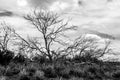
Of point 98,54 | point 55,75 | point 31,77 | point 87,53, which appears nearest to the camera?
point 31,77

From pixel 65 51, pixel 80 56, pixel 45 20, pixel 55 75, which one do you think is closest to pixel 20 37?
pixel 45 20

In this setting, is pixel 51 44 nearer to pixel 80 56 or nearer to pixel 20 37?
pixel 20 37

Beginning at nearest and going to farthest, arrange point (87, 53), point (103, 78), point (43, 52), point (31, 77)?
point (31, 77), point (103, 78), point (43, 52), point (87, 53)

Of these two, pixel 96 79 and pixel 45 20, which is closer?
pixel 96 79

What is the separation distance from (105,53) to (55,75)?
2921 cm

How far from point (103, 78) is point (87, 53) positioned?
22974 mm

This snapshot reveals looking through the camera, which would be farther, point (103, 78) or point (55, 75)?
point (103, 78)

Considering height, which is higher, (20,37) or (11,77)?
(20,37)

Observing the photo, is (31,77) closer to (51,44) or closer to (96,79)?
(96,79)

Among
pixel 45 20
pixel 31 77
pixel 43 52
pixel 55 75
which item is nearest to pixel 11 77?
pixel 31 77

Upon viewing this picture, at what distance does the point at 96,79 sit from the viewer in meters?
9.26

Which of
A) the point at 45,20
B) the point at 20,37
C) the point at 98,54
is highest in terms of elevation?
the point at 45,20

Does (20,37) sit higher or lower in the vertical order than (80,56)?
A: higher

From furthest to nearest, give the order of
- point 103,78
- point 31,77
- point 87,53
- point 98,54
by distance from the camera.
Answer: point 98,54 → point 87,53 → point 103,78 → point 31,77
